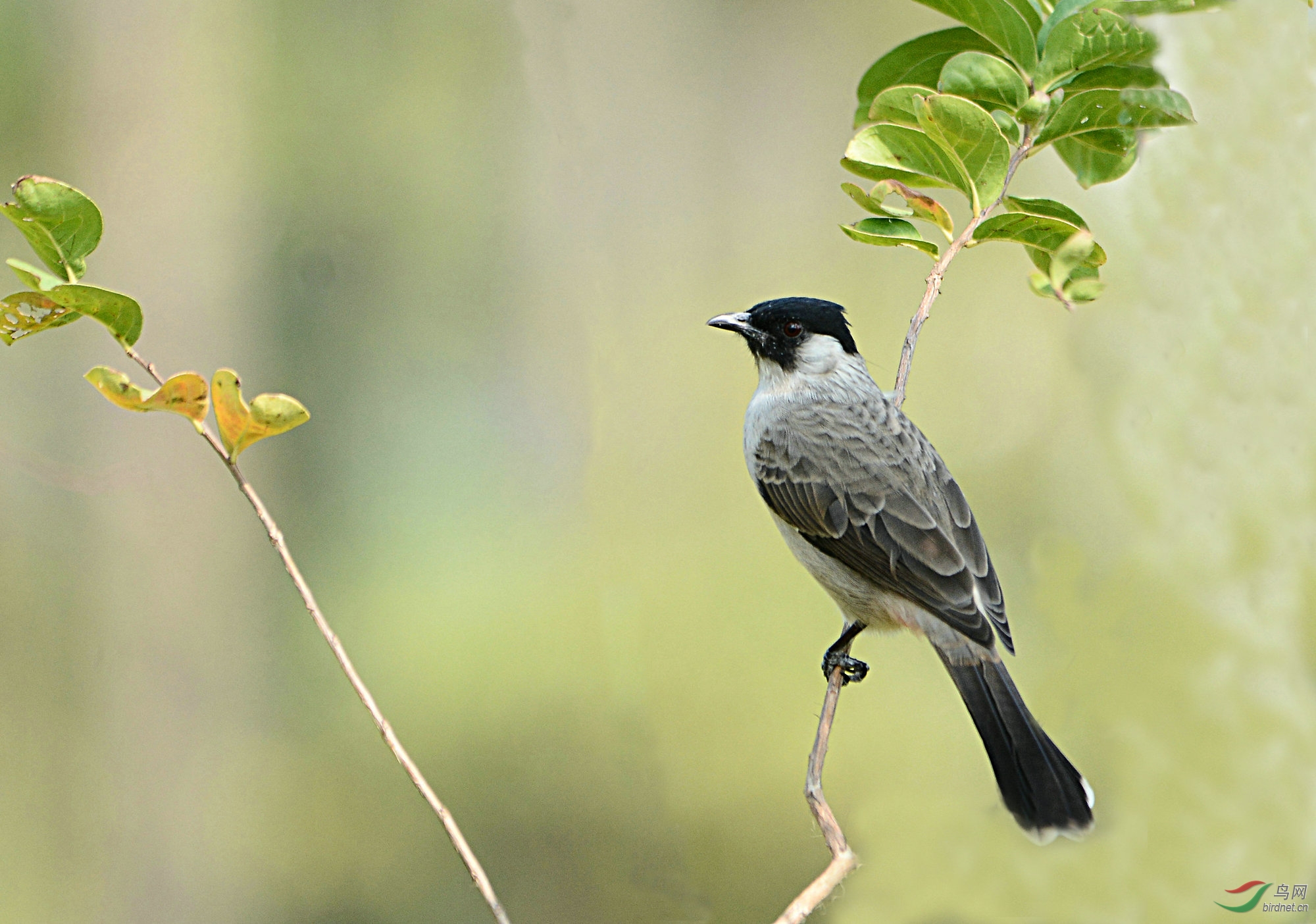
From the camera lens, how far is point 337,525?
5.85 m

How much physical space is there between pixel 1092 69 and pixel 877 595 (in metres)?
1.02

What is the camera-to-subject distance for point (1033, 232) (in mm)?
1387

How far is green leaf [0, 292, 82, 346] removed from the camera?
971 mm

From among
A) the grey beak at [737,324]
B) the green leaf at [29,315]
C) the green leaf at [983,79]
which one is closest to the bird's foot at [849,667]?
the grey beak at [737,324]

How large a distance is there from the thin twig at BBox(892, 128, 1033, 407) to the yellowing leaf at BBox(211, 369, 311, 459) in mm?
948

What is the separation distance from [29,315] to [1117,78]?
4.63 feet

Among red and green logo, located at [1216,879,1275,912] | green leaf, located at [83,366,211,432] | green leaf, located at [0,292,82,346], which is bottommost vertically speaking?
red and green logo, located at [1216,879,1275,912]

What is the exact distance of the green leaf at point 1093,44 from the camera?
4.09ft

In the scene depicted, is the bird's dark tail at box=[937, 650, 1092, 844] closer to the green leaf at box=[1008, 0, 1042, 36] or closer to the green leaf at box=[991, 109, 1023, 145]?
the green leaf at box=[991, 109, 1023, 145]

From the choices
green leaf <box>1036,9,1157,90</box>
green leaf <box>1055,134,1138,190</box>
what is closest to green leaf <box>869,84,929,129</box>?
green leaf <box>1036,9,1157,90</box>

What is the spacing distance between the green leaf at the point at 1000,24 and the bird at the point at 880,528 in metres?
0.75

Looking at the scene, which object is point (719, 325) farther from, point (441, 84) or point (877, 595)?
point (441, 84)

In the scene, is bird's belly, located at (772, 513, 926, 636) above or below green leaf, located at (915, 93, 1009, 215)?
below

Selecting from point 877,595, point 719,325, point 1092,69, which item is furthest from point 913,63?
point 877,595
